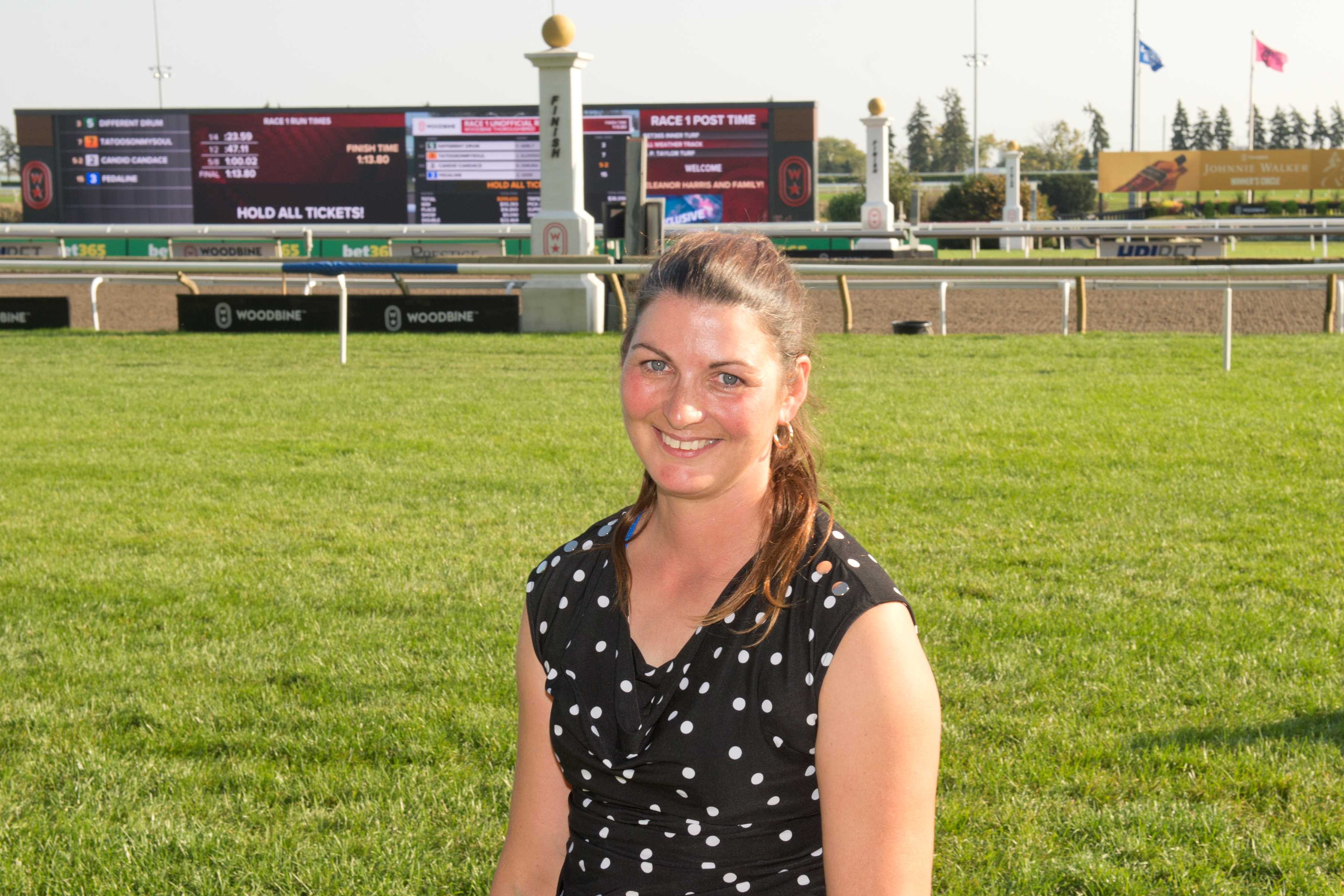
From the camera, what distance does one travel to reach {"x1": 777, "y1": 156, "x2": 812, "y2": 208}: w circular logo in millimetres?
30922

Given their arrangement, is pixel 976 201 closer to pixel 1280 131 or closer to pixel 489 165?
pixel 489 165

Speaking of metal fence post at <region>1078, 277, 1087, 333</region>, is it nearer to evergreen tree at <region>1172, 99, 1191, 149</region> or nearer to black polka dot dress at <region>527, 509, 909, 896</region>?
black polka dot dress at <region>527, 509, 909, 896</region>

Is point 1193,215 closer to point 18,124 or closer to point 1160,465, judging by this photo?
point 18,124

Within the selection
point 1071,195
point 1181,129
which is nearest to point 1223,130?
point 1181,129

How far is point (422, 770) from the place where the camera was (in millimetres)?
3525

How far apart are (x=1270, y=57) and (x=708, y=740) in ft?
194

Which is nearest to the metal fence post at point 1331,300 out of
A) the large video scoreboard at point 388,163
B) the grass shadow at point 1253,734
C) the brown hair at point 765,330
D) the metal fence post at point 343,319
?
the metal fence post at point 343,319

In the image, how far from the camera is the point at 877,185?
31.3 meters

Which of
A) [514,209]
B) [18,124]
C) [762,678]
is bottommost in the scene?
[762,678]

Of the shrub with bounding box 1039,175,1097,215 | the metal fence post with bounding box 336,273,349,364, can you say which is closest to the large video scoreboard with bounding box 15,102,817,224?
the metal fence post with bounding box 336,273,349,364

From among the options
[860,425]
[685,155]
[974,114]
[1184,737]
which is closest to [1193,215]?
[974,114]

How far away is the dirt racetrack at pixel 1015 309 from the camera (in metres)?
17.1

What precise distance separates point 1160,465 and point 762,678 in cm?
605

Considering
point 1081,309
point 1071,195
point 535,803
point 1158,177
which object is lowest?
point 535,803
